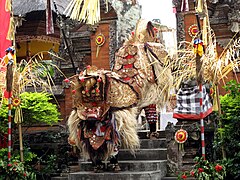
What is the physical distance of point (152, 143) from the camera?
8.63 metres

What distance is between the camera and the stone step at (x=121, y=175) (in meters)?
7.34

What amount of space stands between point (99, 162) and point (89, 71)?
1.62 meters

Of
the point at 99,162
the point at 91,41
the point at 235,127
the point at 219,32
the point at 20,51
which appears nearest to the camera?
the point at 235,127

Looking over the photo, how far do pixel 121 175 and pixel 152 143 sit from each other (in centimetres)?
137

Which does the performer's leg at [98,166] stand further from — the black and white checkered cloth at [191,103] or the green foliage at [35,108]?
the green foliage at [35,108]

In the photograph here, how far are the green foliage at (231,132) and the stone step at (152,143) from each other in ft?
4.52

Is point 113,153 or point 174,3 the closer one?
point 113,153

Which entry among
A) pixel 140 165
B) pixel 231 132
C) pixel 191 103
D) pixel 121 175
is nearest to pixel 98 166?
pixel 121 175

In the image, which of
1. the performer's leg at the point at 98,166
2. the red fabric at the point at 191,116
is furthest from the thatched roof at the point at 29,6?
the red fabric at the point at 191,116

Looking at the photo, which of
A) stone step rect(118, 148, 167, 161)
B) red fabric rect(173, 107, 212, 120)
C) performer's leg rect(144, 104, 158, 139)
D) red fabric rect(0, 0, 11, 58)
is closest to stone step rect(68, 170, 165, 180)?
stone step rect(118, 148, 167, 161)

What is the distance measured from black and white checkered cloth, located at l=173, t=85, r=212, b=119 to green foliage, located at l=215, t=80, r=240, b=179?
0.36m

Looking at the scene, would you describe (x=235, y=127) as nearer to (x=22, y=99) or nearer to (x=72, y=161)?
(x=72, y=161)

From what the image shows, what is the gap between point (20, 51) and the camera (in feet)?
47.5

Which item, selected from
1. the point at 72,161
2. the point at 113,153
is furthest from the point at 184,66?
the point at 72,161
